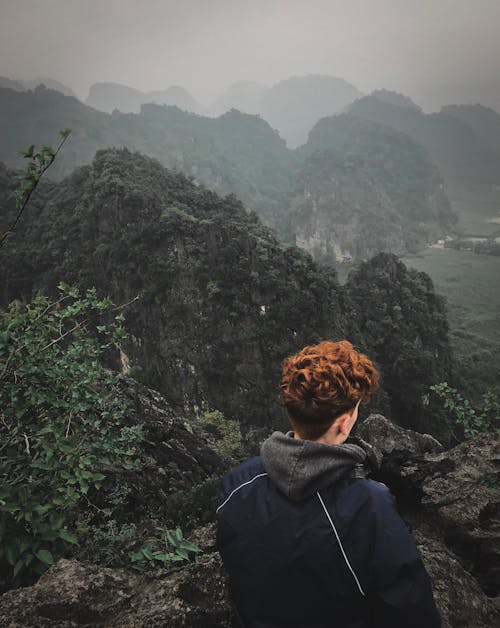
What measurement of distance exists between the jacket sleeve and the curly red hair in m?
0.47

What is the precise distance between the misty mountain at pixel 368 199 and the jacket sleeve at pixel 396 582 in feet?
333

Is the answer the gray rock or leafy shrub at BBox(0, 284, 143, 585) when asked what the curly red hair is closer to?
leafy shrub at BBox(0, 284, 143, 585)

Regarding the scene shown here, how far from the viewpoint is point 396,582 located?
A: 154 centimetres

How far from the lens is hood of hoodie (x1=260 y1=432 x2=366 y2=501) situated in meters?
1.63

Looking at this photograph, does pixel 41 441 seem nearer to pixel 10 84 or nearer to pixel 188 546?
pixel 188 546

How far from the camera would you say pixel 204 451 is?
10.1 meters

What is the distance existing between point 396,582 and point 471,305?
75.5 meters

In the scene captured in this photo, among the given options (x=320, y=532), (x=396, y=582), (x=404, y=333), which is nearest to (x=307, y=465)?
(x=320, y=532)

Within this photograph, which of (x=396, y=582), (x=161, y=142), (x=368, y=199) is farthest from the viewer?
(x=161, y=142)

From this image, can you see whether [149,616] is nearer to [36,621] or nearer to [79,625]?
[79,625]

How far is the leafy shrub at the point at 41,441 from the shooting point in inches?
121

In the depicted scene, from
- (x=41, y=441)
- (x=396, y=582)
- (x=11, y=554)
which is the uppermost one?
(x=396, y=582)

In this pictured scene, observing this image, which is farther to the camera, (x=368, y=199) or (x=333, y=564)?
(x=368, y=199)

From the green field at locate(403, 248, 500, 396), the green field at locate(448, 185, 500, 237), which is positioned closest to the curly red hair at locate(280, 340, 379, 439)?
the green field at locate(403, 248, 500, 396)
